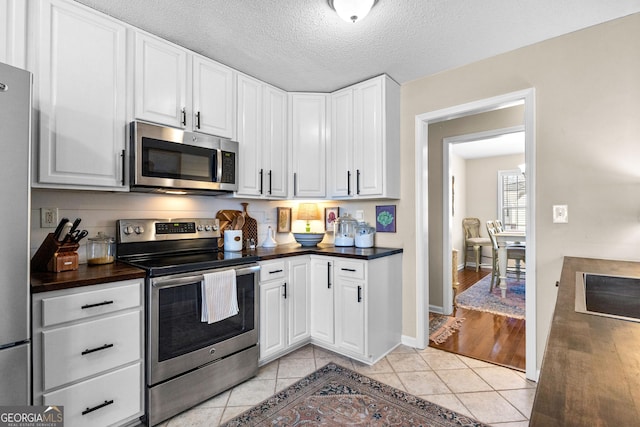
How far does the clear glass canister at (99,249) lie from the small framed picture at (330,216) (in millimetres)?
2010

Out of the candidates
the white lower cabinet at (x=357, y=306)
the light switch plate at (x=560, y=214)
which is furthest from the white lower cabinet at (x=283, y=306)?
the light switch plate at (x=560, y=214)

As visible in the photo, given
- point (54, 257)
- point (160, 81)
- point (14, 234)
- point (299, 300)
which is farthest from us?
point (299, 300)

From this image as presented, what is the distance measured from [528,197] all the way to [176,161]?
2.55 meters

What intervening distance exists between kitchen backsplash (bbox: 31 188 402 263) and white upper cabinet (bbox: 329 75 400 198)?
36 centimetres

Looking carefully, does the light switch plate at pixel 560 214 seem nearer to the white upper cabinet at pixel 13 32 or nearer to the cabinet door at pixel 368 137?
the cabinet door at pixel 368 137

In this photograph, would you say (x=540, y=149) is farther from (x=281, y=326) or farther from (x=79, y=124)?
(x=79, y=124)

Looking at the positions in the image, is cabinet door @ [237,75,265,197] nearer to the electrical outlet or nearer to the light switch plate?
the electrical outlet

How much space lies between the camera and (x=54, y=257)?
5.74 feet

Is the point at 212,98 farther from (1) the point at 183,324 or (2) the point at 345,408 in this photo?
(2) the point at 345,408

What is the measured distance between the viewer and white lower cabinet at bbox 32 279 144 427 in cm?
147

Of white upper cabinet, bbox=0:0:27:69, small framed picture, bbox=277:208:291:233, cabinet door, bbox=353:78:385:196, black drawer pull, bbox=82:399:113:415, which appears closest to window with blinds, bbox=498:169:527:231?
cabinet door, bbox=353:78:385:196

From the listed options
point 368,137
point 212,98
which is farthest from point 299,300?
point 212,98

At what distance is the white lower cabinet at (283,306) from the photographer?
2.48 m

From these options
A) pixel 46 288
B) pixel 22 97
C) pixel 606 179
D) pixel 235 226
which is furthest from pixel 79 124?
pixel 606 179
